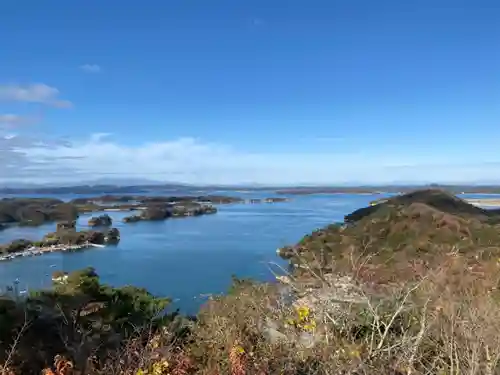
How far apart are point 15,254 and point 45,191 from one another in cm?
2268

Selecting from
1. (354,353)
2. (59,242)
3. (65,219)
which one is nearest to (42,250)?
(59,242)

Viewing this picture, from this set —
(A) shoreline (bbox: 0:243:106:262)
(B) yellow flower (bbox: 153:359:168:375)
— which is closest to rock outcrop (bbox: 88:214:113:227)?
(A) shoreline (bbox: 0:243:106:262)

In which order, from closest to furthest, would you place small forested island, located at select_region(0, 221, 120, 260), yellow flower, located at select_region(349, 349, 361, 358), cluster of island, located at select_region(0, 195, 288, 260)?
yellow flower, located at select_region(349, 349, 361, 358) → small forested island, located at select_region(0, 221, 120, 260) → cluster of island, located at select_region(0, 195, 288, 260)

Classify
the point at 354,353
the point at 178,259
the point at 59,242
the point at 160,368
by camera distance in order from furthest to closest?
1. the point at 59,242
2. the point at 178,259
3. the point at 160,368
4. the point at 354,353

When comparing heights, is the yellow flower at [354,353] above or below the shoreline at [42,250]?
above

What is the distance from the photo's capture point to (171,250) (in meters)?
22.7

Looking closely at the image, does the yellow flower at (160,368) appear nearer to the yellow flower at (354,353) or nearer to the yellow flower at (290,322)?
the yellow flower at (290,322)

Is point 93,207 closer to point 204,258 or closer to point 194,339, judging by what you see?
point 204,258

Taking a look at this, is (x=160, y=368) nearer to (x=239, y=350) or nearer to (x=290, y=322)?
(x=239, y=350)

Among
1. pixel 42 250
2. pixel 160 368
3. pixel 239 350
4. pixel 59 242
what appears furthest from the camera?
pixel 59 242

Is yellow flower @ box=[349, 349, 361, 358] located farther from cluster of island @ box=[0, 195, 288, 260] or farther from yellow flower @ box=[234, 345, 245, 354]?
cluster of island @ box=[0, 195, 288, 260]

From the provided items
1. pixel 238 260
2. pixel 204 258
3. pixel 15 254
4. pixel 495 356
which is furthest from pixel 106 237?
pixel 495 356

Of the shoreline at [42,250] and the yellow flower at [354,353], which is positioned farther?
the shoreline at [42,250]

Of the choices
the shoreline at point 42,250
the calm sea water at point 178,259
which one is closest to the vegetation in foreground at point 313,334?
the calm sea water at point 178,259
